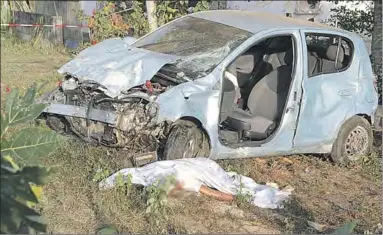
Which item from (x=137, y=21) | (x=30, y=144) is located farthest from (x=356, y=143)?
(x=137, y=21)

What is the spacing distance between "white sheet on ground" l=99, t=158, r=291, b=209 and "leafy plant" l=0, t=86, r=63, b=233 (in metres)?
3.00

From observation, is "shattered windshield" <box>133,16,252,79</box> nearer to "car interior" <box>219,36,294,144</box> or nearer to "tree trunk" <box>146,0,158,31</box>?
"car interior" <box>219,36,294,144</box>

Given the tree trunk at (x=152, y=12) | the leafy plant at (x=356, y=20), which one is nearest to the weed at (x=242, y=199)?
the tree trunk at (x=152, y=12)

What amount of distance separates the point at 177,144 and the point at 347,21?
702 centimetres

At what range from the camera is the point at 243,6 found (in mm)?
14367

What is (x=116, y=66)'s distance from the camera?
5.55m

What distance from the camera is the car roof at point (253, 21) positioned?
240 inches

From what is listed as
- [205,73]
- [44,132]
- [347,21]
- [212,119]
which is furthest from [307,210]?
[347,21]

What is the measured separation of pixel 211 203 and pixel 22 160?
3.37 meters

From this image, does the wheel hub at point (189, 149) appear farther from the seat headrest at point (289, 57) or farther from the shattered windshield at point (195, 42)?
the seat headrest at point (289, 57)

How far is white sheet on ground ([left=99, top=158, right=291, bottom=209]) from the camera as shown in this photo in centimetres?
485

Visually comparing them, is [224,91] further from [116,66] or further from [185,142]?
[116,66]

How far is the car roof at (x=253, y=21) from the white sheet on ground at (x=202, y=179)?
155cm

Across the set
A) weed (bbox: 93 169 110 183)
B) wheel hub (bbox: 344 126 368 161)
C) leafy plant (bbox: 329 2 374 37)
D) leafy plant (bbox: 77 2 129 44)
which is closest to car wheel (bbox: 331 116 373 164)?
wheel hub (bbox: 344 126 368 161)
